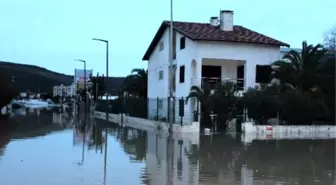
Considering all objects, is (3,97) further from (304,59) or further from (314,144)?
(314,144)

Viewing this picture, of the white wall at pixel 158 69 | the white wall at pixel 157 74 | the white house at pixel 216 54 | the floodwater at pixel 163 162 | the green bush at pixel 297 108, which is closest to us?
the floodwater at pixel 163 162

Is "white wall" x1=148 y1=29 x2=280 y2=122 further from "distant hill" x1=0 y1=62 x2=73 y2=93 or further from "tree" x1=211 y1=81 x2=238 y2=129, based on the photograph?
"distant hill" x1=0 y1=62 x2=73 y2=93

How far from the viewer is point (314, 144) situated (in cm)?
2442

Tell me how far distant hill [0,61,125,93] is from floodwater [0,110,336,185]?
331 feet

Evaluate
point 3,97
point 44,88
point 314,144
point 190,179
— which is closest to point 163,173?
point 190,179

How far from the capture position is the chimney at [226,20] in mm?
39969

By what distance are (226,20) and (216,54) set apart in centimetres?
368

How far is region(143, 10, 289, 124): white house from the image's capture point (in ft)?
122

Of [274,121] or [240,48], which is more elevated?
[240,48]

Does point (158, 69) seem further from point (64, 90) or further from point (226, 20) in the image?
point (64, 90)

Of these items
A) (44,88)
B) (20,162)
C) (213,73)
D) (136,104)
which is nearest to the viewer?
(20,162)

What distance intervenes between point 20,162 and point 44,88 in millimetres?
150755

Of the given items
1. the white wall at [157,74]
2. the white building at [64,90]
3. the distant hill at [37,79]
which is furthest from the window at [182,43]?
the white building at [64,90]

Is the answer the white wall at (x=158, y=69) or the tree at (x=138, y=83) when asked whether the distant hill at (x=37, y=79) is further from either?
the white wall at (x=158, y=69)
